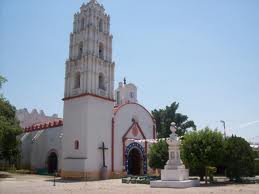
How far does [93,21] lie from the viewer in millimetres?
37156

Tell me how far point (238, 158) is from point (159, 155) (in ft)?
26.9

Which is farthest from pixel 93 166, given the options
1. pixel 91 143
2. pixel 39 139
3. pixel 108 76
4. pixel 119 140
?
pixel 39 139

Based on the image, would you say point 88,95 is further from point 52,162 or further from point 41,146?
point 41,146

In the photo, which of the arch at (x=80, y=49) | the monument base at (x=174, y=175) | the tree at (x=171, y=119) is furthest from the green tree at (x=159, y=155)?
the tree at (x=171, y=119)

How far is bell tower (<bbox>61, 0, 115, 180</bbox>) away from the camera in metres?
33.0

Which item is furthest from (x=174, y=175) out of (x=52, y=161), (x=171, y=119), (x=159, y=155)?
(x=171, y=119)

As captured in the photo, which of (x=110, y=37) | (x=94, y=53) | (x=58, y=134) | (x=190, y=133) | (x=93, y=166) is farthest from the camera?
(x=58, y=134)

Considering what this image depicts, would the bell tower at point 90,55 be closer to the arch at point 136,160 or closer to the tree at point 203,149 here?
the arch at point 136,160

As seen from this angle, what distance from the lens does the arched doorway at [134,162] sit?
3878 centimetres

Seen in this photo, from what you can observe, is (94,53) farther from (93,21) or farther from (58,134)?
(58,134)

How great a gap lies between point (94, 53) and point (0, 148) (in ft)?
48.3

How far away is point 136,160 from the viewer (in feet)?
130

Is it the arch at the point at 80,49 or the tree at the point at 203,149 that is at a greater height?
the arch at the point at 80,49

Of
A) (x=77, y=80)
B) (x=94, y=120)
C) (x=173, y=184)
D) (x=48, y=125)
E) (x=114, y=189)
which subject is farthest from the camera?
(x=48, y=125)
